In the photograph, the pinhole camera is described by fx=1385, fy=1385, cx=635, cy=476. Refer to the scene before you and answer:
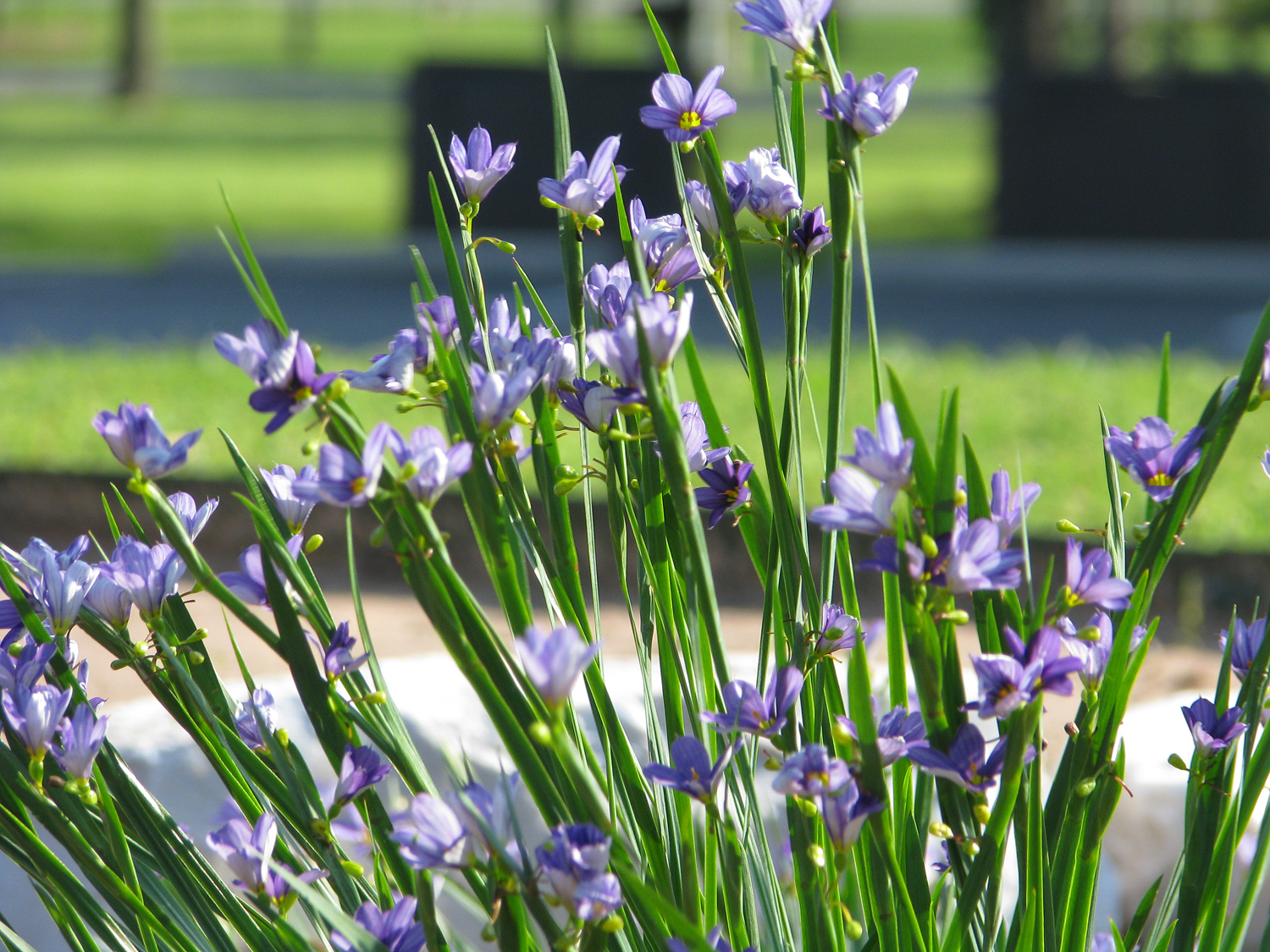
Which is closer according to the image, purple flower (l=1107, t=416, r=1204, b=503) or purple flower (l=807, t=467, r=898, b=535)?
purple flower (l=807, t=467, r=898, b=535)

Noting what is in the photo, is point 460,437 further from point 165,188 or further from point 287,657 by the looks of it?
point 165,188

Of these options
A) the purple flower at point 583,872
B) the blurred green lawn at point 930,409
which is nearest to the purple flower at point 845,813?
the purple flower at point 583,872

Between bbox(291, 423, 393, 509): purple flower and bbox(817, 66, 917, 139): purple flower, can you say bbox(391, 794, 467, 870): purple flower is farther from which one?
bbox(817, 66, 917, 139): purple flower

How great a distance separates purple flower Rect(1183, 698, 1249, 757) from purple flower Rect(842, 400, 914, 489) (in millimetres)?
372

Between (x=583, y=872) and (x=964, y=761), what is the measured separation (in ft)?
0.77

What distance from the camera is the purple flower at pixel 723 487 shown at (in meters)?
0.98

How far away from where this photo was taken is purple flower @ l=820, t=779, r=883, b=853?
0.79 meters

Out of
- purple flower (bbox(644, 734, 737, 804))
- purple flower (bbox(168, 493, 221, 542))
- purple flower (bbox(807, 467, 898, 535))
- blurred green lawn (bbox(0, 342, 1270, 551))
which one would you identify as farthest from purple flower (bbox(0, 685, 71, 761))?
blurred green lawn (bbox(0, 342, 1270, 551))

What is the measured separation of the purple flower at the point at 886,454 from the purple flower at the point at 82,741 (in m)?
0.49

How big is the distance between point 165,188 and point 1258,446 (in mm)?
12678

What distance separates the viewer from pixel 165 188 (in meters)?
14.5

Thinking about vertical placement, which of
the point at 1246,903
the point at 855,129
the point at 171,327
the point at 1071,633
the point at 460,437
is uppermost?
the point at 855,129

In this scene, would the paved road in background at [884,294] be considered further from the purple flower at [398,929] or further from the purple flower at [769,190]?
the purple flower at [398,929]

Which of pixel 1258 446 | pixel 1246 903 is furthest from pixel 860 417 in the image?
pixel 1246 903
